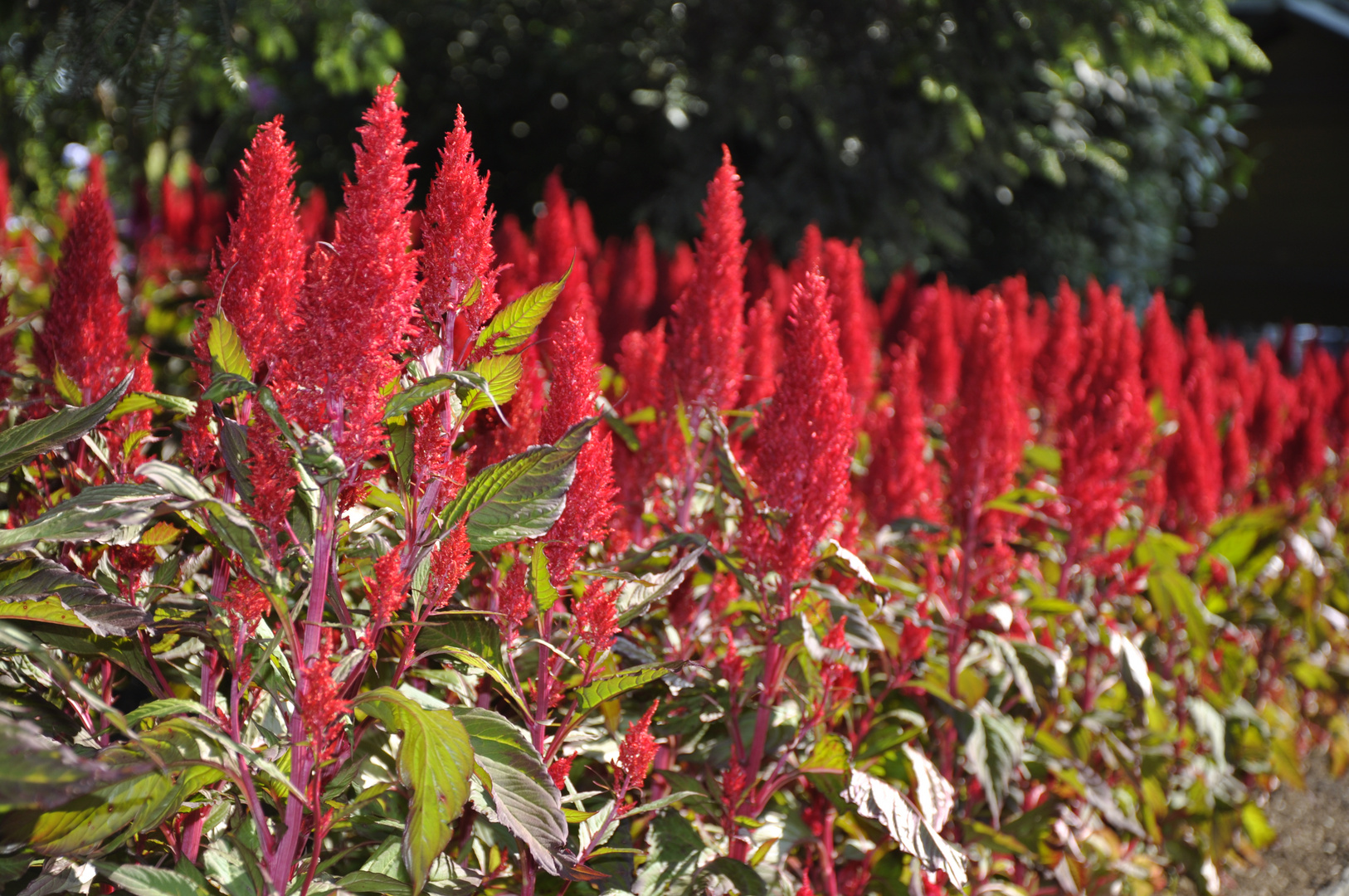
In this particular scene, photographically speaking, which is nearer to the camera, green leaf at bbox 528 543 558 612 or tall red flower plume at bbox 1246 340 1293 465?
green leaf at bbox 528 543 558 612

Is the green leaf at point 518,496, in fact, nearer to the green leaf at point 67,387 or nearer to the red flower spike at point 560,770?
the red flower spike at point 560,770

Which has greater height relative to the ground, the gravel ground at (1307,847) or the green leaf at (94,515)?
the green leaf at (94,515)

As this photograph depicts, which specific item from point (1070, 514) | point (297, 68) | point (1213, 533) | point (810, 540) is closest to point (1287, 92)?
point (297, 68)

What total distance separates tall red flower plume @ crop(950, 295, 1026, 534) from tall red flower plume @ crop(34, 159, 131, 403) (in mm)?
1661

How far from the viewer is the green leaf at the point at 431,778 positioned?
111 cm

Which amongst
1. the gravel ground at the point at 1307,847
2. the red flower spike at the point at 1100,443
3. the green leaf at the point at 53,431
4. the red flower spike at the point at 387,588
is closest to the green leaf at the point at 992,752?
the red flower spike at the point at 1100,443

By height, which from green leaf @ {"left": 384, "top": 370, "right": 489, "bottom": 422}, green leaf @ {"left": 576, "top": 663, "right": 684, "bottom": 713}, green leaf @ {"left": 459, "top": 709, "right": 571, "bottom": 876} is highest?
green leaf @ {"left": 384, "top": 370, "right": 489, "bottom": 422}

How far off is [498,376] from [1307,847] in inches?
153

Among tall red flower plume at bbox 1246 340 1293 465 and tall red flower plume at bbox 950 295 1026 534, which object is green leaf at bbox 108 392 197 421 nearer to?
tall red flower plume at bbox 950 295 1026 534

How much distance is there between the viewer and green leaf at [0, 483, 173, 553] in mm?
1003

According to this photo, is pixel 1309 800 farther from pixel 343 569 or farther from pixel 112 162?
pixel 112 162

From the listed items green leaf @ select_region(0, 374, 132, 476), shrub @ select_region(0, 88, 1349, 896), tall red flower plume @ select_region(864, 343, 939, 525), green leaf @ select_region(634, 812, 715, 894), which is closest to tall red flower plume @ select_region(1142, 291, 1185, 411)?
shrub @ select_region(0, 88, 1349, 896)

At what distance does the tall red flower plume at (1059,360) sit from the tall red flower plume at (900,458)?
51.7 inches

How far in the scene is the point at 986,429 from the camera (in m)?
2.23
